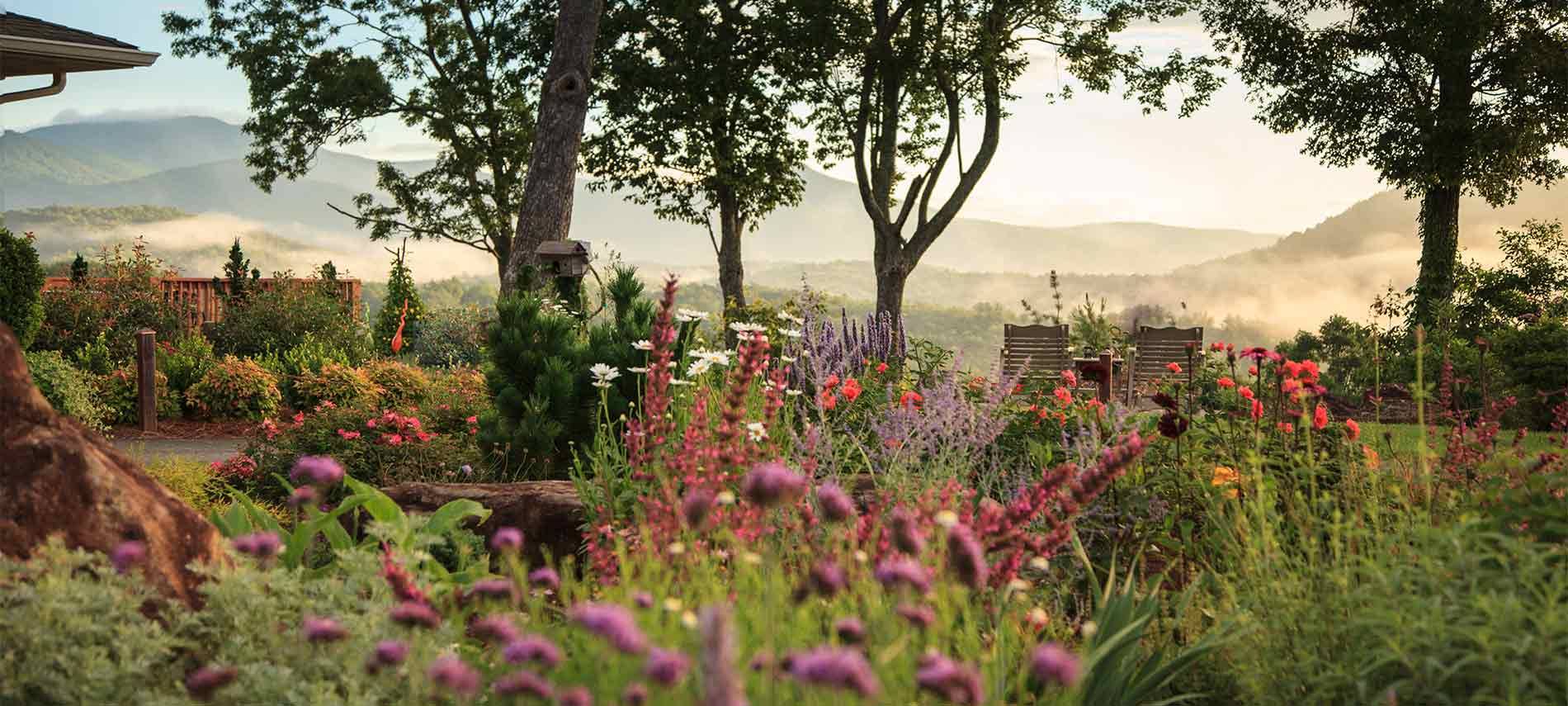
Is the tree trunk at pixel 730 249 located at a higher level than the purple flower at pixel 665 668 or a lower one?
higher

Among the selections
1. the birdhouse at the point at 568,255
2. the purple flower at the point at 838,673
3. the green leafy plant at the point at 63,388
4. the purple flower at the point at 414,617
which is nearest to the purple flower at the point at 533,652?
the purple flower at the point at 414,617

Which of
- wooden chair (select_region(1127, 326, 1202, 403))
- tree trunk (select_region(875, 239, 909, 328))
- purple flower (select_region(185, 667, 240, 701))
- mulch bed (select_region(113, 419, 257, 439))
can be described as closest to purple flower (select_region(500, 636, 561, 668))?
purple flower (select_region(185, 667, 240, 701))

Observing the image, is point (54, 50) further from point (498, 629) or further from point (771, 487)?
point (771, 487)

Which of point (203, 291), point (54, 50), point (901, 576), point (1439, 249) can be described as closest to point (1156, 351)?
point (1439, 249)

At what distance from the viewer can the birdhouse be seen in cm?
1009

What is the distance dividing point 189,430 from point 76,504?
9.83 metres

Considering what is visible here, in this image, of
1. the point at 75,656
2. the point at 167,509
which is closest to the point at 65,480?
the point at 167,509

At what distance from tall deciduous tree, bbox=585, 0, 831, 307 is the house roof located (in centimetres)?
816

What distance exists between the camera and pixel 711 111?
61.5 feet

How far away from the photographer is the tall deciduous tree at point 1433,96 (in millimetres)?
15844

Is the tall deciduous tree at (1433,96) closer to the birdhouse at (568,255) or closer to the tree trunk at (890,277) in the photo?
the tree trunk at (890,277)

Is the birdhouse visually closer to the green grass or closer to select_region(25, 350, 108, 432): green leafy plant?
select_region(25, 350, 108, 432): green leafy plant

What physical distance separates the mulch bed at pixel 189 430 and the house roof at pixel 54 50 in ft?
13.3

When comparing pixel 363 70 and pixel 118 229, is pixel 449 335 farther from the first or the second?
pixel 118 229
